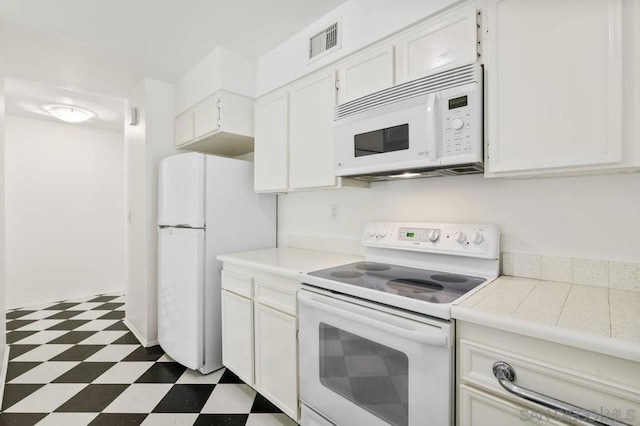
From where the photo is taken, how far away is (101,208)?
427 centimetres

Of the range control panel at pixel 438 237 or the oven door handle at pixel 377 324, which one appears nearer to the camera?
the oven door handle at pixel 377 324

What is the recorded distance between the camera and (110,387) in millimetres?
2025

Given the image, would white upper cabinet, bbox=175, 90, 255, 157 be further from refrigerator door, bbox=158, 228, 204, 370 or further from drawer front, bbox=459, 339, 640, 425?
drawer front, bbox=459, 339, 640, 425

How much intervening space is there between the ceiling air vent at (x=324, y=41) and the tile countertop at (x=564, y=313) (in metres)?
1.58

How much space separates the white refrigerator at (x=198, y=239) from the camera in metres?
2.13

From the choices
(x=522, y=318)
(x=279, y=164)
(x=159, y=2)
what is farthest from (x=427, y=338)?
(x=159, y=2)

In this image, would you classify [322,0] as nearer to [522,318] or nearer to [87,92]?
[522,318]

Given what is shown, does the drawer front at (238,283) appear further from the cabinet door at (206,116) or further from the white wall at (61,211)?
the white wall at (61,211)

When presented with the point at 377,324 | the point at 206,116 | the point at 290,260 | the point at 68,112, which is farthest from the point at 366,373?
the point at 68,112

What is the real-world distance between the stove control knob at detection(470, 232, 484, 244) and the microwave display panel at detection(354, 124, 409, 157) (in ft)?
1.69

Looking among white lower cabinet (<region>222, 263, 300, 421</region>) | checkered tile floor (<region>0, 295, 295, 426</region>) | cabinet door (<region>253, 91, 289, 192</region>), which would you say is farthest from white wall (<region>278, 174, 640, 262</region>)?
checkered tile floor (<region>0, 295, 295, 426</region>)

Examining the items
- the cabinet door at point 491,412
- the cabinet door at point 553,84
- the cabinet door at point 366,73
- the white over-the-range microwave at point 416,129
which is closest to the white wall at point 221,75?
the cabinet door at point 366,73

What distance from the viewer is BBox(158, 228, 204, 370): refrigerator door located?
2.12 m

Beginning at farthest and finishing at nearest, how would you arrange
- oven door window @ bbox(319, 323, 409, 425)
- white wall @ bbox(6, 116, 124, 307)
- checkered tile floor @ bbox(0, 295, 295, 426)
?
white wall @ bbox(6, 116, 124, 307) → checkered tile floor @ bbox(0, 295, 295, 426) → oven door window @ bbox(319, 323, 409, 425)
